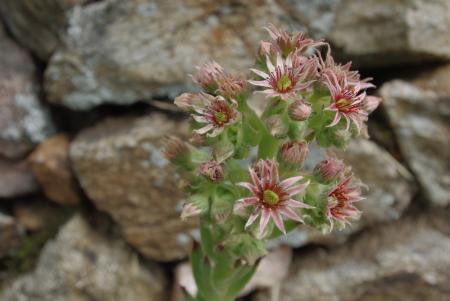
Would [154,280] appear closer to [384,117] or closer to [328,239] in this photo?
[328,239]

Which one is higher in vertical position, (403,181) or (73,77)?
(73,77)

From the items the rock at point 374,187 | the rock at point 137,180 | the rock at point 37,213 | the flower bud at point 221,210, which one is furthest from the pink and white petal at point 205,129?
the rock at point 37,213

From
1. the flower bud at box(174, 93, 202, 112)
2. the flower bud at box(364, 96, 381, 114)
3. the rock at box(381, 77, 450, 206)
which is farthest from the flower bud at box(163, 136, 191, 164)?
the rock at box(381, 77, 450, 206)

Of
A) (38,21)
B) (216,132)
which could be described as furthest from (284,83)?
(38,21)

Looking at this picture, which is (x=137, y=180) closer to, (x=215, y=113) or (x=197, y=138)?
(x=197, y=138)

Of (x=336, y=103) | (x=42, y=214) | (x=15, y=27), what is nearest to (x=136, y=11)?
(x=15, y=27)

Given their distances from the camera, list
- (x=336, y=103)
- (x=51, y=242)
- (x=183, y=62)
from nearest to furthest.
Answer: (x=336, y=103) → (x=183, y=62) → (x=51, y=242)
